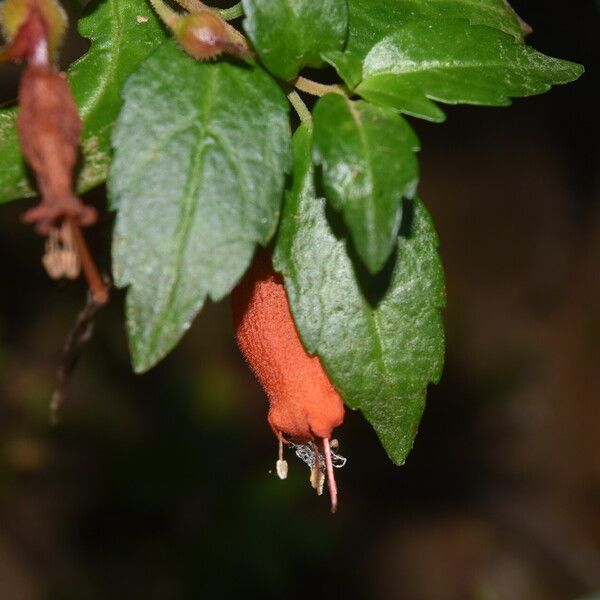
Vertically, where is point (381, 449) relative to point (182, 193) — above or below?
below

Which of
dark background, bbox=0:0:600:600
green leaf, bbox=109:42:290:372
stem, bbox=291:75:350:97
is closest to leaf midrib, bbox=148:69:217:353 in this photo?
green leaf, bbox=109:42:290:372

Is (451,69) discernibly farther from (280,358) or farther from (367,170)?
(280,358)

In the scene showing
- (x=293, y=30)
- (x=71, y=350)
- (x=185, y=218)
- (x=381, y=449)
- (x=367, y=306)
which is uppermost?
(x=293, y=30)

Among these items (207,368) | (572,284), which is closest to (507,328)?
(572,284)

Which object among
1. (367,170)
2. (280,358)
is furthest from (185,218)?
(280,358)

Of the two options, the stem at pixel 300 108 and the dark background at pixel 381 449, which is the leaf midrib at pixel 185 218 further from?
the dark background at pixel 381 449

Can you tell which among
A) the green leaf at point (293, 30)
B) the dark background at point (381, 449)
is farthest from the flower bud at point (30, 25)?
the dark background at point (381, 449)
